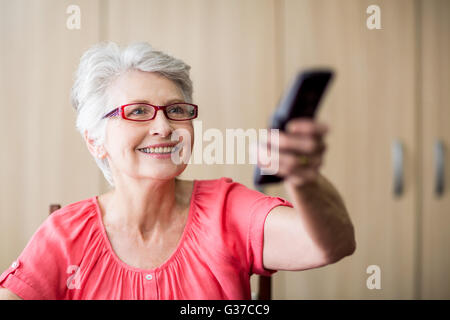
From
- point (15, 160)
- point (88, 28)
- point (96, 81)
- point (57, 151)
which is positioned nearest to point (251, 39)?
point (88, 28)

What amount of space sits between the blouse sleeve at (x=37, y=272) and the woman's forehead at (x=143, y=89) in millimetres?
322

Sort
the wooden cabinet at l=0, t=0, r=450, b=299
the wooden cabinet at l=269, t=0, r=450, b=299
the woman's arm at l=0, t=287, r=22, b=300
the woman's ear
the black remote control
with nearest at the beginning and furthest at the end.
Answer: the black remote control < the woman's arm at l=0, t=287, r=22, b=300 < the woman's ear < the wooden cabinet at l=0, t=0, r=450, b=299 < the wooden cabinet at l=269, t=0, r=450, b=299

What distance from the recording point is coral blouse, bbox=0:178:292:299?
2.41ft

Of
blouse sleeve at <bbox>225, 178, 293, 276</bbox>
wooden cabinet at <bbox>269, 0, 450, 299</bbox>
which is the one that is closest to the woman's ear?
blouse sleeve at <bbox>225, 178, 293, 276</bbox>

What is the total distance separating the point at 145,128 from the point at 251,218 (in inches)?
11.2

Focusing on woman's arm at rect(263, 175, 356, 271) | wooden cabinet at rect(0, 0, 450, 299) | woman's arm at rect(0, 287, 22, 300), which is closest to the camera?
woman's arm at rect(263, 175, 356, 271)

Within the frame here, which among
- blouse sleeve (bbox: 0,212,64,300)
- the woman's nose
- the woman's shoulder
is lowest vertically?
blouse sleeve (bbox: 0,212,64,300)

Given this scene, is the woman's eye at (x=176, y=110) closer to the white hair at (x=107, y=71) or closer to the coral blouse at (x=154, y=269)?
the white hair at (x=107, y=71)

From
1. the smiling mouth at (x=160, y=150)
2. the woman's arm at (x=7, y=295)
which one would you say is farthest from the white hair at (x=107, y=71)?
the woman's arm at (x=7, y=295)

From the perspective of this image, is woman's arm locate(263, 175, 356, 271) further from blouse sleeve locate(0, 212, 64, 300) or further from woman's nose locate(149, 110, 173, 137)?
blouse sleeve locate(0, 212, 64, 300)

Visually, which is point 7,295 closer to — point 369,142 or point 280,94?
point 280,94

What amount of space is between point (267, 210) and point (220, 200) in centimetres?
12

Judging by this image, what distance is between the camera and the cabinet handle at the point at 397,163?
1405 mm

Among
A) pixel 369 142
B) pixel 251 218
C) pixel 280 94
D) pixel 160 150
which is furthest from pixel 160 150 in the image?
pixel 369 142
